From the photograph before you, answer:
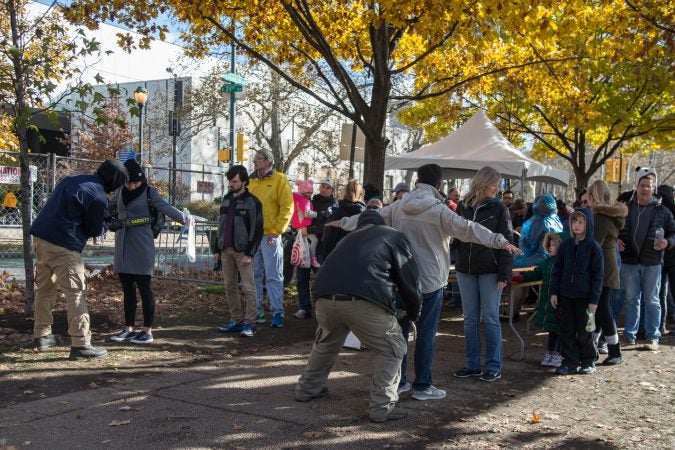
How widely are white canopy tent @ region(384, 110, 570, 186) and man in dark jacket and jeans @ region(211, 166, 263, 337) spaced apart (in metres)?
5.91

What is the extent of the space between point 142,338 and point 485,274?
376cm

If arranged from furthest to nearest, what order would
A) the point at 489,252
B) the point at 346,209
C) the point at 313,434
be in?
the point at 346,209, the point at 489,252, the point at 313,434

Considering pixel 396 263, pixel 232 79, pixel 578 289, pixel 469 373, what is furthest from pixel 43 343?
pixel 232 79

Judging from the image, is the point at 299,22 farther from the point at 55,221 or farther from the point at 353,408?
the point at 353,408

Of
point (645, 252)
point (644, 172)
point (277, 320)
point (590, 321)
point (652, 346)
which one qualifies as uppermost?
point (644, 172)

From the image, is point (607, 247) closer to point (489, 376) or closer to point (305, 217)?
point (489, 376)

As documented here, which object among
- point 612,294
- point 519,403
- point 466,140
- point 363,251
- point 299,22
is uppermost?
point 299,22

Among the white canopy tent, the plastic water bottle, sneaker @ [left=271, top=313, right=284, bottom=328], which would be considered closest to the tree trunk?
sneaker @ [left=271, top=313, right=284, bottom=328]

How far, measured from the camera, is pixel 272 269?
884 cm

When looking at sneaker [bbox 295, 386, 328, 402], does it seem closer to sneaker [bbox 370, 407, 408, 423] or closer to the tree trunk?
sneaker [bbox 370, 407, 408, 423]

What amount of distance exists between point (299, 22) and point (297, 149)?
23387mm

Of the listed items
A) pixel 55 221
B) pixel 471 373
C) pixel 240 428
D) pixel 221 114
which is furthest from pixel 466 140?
pixel 221 114

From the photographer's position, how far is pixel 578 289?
706 centimetres

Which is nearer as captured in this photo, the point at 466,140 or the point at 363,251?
the point at 363,251
